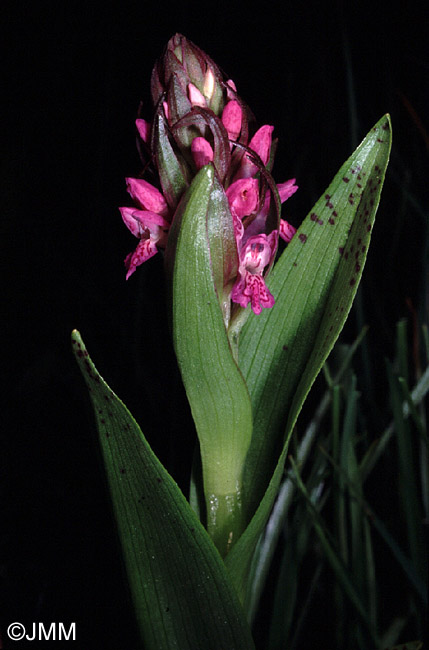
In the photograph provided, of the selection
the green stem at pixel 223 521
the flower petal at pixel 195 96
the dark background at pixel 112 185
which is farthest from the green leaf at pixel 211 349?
the dark background at pixel 112 185

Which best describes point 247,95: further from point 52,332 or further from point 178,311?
point 178,311

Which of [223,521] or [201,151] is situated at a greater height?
[201,151]

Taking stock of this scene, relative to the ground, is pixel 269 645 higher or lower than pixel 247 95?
lower

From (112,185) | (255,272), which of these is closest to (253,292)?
(255,272)

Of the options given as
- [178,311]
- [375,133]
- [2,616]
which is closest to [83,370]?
[178,311]

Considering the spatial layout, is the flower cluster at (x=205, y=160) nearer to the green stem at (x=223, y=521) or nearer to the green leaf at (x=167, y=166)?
the green leaf at (x=167, y=166)

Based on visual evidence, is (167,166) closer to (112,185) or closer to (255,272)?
(255,272)
